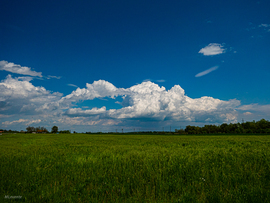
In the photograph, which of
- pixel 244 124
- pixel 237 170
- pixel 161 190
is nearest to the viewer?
pixel 161 190

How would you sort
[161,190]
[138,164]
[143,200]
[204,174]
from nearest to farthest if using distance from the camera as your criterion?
[143,200] → [161,190] → [204,174] → [138,164]

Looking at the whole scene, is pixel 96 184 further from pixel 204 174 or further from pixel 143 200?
pixel 204 174

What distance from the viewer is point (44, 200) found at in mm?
4664

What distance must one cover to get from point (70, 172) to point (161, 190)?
4203 mm

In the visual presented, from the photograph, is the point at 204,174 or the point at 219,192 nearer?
the point at 219,192

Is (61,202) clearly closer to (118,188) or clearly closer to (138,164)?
(118,188)

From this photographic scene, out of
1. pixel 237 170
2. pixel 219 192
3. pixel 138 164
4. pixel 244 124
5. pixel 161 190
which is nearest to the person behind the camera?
pixel 219 192

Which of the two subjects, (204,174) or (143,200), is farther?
(204,174)

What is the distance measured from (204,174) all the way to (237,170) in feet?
5.62

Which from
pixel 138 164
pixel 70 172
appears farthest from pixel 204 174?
pixel 70 172

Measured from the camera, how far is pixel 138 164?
25.4ft

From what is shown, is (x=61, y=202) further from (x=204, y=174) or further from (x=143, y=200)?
(x=204, y=174)

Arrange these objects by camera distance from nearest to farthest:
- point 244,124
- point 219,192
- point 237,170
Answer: point 219,192 < point 237,170 < point 244,124

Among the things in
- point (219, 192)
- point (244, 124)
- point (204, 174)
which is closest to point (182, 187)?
point (219, 192)
